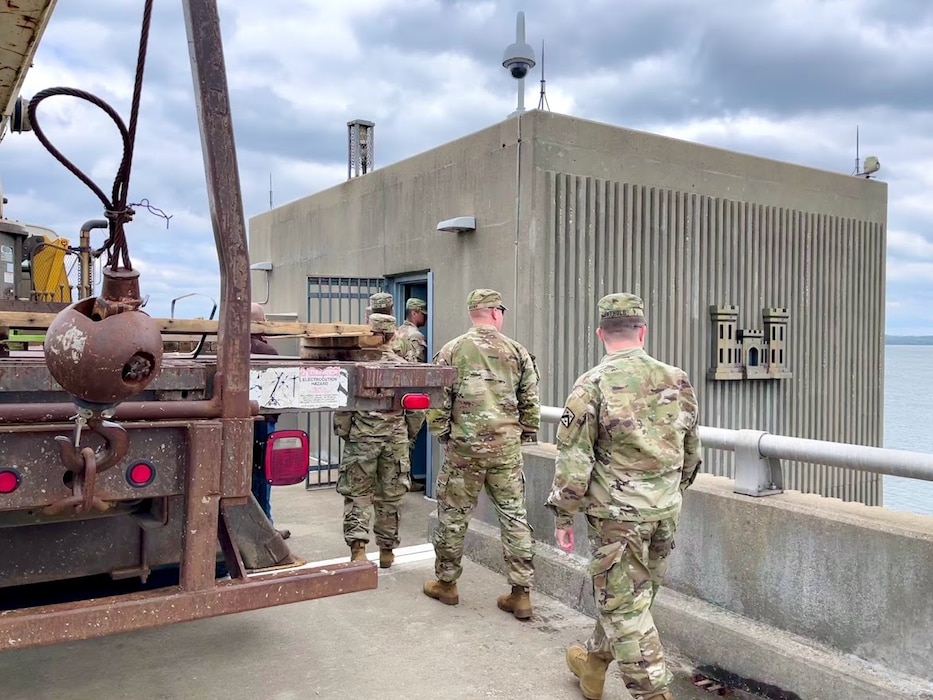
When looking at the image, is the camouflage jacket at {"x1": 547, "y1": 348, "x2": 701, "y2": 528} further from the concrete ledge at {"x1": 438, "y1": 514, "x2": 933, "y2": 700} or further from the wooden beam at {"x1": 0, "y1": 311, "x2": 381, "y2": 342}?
the wooden beam at {"x1": 0, "y1": 311, "x2": 381, "y2": 342}

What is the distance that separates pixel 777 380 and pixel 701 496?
4856mm

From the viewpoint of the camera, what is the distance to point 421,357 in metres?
7.24

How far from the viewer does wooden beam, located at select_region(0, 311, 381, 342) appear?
2943mm

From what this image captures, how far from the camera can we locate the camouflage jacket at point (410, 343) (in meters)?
6.83

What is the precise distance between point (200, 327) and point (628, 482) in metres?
1.99

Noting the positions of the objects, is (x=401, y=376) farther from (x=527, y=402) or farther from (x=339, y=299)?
(x=339, y=299)

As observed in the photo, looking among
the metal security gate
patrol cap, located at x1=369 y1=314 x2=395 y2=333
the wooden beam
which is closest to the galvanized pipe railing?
the wooden beam

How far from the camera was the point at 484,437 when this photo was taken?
4621mm

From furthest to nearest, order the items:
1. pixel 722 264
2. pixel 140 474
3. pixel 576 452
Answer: pixel 722 264, pixel 576 452, pixel 140 474

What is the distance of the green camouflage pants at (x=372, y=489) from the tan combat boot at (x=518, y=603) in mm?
1133

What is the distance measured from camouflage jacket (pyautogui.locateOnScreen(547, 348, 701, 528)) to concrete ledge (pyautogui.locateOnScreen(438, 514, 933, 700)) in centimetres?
83

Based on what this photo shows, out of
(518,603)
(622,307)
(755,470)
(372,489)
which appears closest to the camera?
(622,307)

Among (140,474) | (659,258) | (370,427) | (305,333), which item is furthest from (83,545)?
(659,258)

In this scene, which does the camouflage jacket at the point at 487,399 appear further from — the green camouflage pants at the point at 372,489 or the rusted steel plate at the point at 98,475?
the rusted steel plate at the point at 98,475
